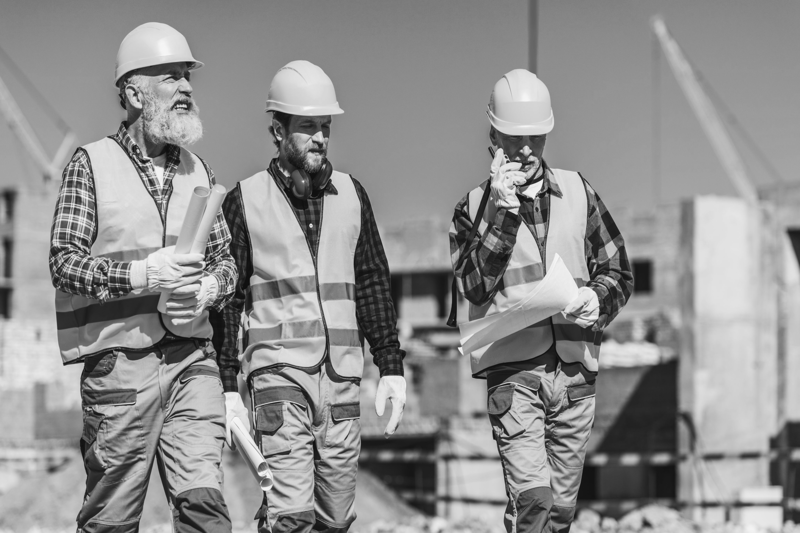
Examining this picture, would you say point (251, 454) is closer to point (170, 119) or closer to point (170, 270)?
point (170, 270)

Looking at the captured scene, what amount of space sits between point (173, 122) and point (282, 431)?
4.50 ft

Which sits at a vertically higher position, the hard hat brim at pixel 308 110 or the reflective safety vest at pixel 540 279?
the hard hat brim at pixel 308 110

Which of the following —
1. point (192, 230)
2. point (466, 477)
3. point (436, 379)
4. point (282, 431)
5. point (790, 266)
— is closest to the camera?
point (192, 230)

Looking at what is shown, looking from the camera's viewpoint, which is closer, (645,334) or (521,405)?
(521,405)

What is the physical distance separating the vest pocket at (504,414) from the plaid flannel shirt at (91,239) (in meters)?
1.28

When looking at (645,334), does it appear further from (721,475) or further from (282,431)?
(282,431)

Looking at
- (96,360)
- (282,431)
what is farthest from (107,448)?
(282,431)

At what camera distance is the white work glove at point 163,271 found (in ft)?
16.1

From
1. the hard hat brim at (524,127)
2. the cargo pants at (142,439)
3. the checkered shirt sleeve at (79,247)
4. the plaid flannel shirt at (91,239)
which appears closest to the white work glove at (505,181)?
the hard hat brim at (524,127)

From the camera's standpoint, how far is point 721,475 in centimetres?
2941

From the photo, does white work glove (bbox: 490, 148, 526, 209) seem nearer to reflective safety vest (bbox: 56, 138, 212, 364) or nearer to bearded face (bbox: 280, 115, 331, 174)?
bearded face (bbox: 280, 115, 331, 174)

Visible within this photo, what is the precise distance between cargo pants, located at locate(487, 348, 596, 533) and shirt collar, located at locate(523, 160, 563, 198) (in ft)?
2.38

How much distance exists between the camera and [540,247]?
578 centimetres

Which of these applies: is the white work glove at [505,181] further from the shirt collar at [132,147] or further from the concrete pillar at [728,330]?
the concrete pillar at [728,330]
